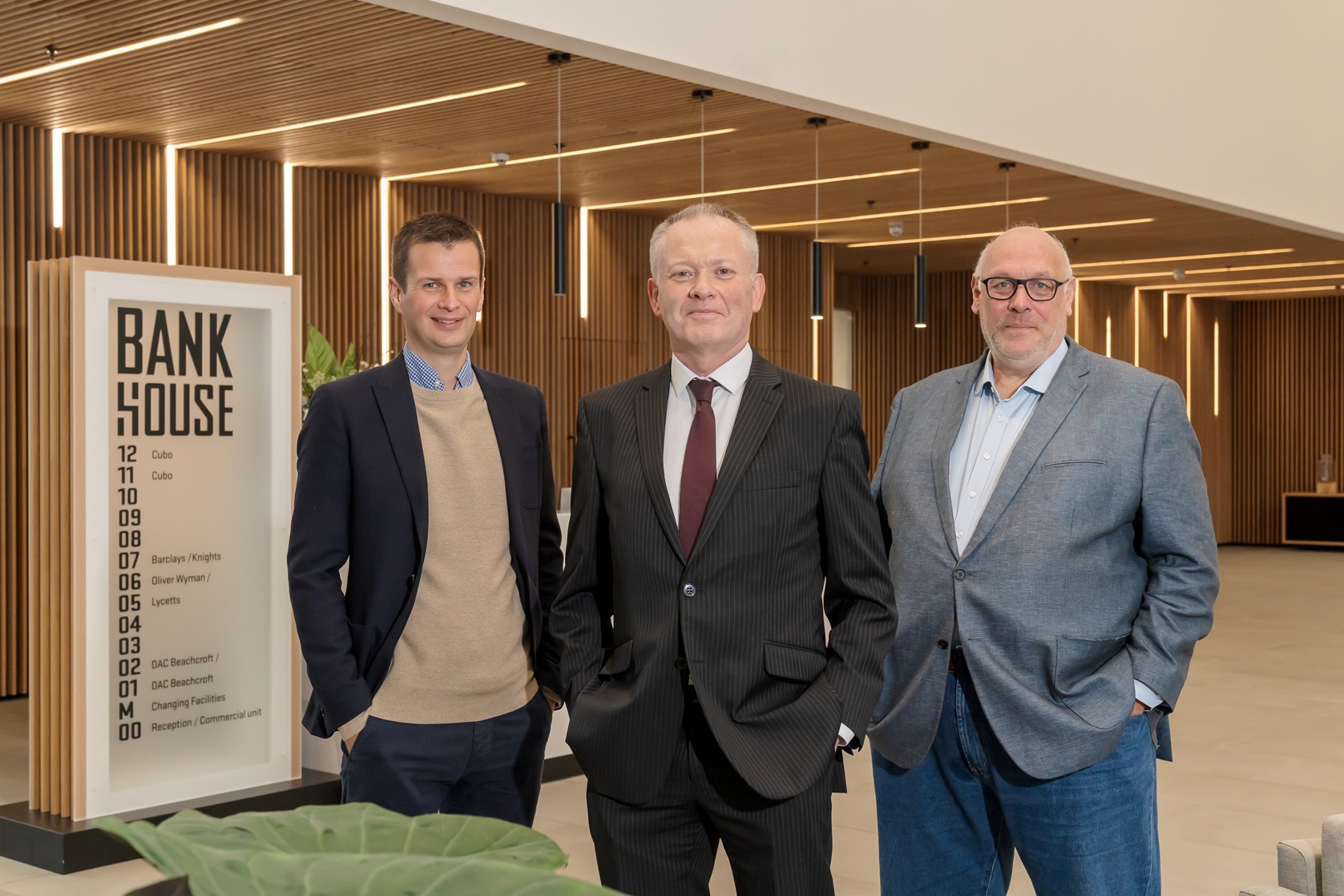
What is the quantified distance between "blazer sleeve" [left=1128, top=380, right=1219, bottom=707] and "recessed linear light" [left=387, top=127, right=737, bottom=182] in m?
6.86

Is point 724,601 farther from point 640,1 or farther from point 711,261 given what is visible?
point 640,1

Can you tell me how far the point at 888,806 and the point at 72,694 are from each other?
138 inches

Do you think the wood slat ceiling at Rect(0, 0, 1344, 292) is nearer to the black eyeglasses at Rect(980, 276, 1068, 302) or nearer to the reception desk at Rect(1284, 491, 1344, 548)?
the black eyeglasses at Rect(980, 276, 1068, 302)

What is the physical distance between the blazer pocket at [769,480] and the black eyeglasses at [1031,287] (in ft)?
2.32

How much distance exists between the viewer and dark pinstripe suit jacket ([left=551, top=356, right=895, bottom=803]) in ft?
7.42

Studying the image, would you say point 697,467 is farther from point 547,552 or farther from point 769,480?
point 547,552

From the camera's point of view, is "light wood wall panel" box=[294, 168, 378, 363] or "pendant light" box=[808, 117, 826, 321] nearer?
"pendant light" box=[808, 117, 826, 321]

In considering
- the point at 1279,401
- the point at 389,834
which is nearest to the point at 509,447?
the point at 389,834

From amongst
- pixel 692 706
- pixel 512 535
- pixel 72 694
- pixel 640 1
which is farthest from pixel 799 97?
pixel 692 706

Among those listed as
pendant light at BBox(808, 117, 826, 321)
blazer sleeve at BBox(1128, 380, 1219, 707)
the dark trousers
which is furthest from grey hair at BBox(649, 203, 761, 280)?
pendant light at BBox(808, 117, 826, 321)

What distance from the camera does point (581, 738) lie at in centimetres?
229

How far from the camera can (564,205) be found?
9.19m

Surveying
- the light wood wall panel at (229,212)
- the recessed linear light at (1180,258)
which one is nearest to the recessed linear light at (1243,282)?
the recessed linear light at (1180,258)

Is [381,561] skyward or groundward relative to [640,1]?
groundward
